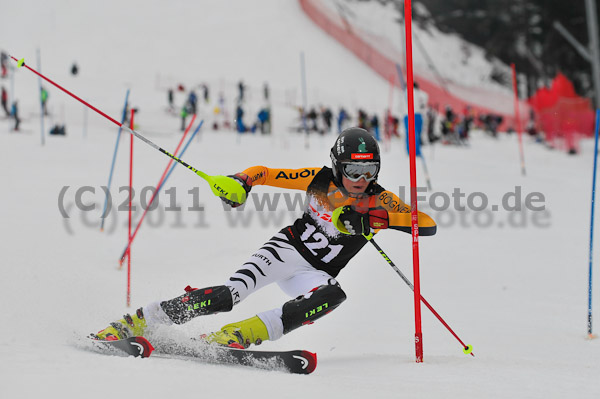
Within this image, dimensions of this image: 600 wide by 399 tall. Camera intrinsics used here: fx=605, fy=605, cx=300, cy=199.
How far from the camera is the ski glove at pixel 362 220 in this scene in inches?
141

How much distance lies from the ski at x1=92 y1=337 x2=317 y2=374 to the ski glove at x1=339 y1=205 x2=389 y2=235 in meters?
0.77

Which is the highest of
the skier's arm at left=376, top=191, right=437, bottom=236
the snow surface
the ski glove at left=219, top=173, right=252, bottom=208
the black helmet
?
the black helmet

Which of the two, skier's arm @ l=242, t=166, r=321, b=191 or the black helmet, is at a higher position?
the black helmet

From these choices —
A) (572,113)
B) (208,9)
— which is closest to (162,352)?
(572,113)

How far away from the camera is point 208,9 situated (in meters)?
39.7

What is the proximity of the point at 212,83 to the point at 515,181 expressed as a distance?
2027cm

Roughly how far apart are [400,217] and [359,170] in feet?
1.31

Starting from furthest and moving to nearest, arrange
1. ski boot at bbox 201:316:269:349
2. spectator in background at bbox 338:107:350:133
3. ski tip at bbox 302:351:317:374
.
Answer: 1. spectator in background at bbox 338:107:350:133
2. ski boot at bbox 201:316:269:349
3. ski tip at bbox 302:351:317:374

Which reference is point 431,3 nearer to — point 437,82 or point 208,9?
point 437,82

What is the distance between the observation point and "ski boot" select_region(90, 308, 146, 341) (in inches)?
144

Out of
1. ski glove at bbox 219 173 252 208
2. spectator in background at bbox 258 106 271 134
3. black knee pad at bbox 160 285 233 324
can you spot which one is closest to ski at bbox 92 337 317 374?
black knee pad at bbox 160 285 233 324

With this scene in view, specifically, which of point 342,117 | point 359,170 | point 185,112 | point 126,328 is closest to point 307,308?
point 359,170

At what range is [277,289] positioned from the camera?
6.93 meters

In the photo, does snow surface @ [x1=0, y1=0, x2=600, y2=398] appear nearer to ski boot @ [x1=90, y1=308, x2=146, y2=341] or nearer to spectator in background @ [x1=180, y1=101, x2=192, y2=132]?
ski boot @ [x1=90, y1=308, x2=146, y2=341]
